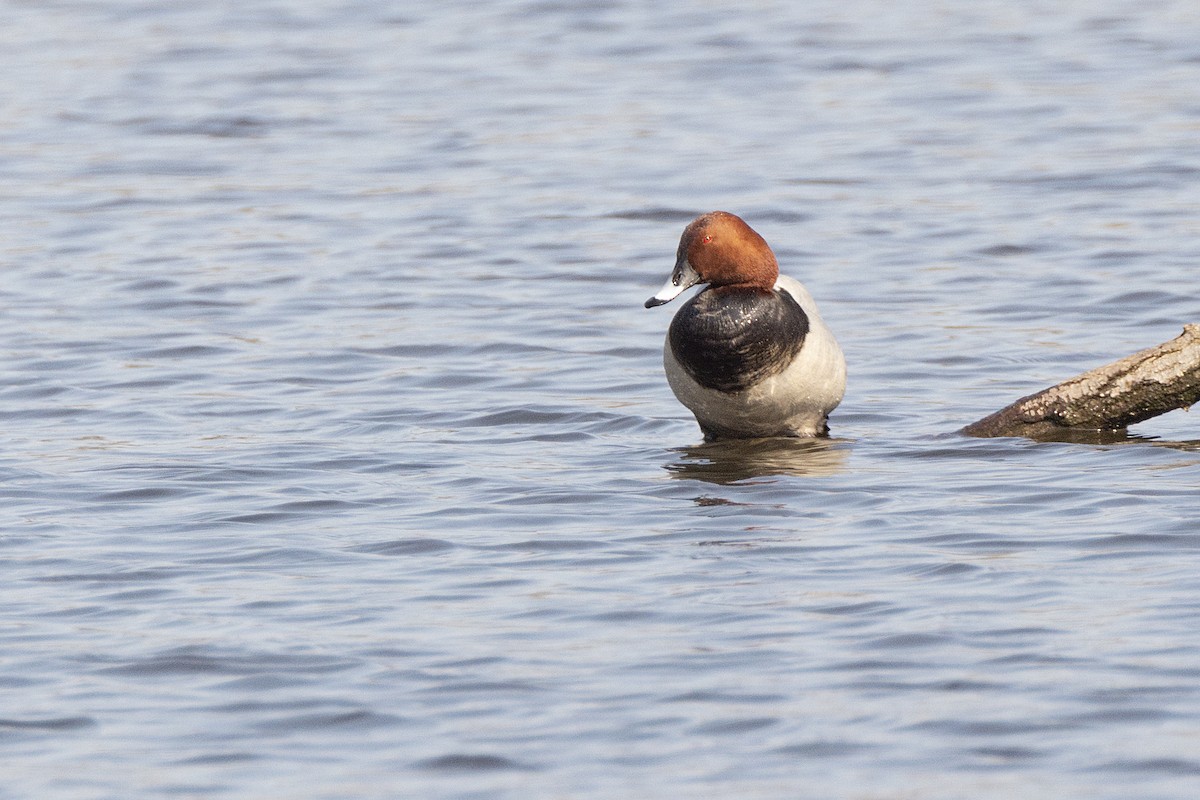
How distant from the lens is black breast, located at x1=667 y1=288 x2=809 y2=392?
884cm

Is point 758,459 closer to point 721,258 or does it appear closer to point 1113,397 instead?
point 721,258

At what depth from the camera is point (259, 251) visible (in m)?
14.6

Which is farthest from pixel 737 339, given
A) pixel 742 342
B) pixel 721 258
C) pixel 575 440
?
pixel 575 440

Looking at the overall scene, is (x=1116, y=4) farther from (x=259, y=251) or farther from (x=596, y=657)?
(x=596, y=657)

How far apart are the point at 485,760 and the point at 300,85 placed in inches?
633

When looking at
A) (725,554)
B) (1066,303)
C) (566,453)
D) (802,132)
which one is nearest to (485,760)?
(725,554)

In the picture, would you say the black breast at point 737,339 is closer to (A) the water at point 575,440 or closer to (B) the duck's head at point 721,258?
(B) the duck's head at point 721,258

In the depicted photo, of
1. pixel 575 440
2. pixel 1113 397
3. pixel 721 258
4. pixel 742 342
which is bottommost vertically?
pixel 575 440

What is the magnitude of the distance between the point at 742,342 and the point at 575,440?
122cm

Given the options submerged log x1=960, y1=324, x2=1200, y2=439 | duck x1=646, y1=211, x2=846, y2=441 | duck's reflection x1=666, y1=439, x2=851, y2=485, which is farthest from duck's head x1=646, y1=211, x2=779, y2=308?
submerged log x1=960, y1=324, x2=1200, y2=439

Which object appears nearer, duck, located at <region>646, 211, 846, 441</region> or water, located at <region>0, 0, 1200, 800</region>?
water, located at <region>0, 0, 1200, 800</region>

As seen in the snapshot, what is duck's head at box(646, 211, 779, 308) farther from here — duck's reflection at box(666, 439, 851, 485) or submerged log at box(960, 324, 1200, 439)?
submerged log at box(960, 324, 1200, 439)

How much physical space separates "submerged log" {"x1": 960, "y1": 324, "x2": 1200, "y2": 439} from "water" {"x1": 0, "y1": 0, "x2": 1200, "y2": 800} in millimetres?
145

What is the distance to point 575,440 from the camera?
971 cm
